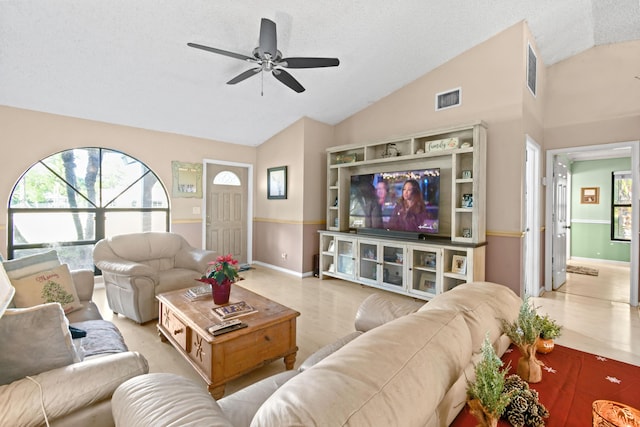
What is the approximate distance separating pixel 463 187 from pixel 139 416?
388cm

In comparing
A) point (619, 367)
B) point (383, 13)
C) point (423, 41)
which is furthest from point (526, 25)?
point (619, 367)

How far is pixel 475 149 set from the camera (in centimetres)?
353

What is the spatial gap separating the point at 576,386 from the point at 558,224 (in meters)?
4.40

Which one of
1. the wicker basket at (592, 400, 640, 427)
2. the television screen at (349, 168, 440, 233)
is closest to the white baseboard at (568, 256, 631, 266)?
the television screen at (349, 168, 440, 233)

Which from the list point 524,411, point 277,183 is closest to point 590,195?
point 277,183

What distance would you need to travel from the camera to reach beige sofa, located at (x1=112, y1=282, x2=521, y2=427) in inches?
23.3

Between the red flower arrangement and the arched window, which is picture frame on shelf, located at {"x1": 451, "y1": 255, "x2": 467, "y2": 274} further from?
the arched window

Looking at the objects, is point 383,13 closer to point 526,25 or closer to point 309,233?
point 526,25

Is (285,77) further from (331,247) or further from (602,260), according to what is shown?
(602,260)

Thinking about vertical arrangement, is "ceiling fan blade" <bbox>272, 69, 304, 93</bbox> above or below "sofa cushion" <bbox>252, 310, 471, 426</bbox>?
above

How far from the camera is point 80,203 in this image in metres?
4.28

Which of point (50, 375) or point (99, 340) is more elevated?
point (50, 375)

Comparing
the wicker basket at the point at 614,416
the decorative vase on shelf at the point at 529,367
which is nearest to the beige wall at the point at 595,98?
the decorative vase on shelf at the point at 529,367

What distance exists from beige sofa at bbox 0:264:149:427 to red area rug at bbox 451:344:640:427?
1293 millimetres
